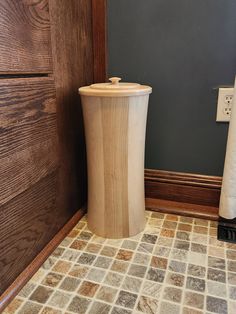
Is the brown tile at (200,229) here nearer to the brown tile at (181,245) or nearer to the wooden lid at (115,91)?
the brown tile at (181,245)

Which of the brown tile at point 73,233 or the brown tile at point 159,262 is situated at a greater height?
the brown tile at point 159,262

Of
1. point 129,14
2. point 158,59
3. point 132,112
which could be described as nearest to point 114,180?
point 132,112

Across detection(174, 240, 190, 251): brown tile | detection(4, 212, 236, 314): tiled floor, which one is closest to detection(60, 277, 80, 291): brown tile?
detection(4, 212, 236, 314): tiled floor

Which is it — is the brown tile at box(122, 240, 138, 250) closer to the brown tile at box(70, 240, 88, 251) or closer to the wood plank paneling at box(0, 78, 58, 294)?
the brown tile at box(70, 240, 88, 251)

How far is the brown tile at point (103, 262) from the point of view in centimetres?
82

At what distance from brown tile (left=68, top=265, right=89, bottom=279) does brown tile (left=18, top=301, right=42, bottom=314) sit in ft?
0.42

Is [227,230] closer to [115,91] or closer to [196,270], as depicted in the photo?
[196,270]

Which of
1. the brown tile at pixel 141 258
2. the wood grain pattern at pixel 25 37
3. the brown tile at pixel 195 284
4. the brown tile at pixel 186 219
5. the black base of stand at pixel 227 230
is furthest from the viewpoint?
the brown tile at pixel 186 219

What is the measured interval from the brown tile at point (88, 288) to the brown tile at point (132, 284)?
0.08 metres

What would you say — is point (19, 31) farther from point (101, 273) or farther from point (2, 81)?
point (101, 273)

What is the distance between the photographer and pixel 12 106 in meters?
0.66

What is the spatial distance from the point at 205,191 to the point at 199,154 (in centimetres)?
15

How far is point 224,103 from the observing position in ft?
3.18

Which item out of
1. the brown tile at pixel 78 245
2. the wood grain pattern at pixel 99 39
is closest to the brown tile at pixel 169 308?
the brown tile at pixel 78 245
